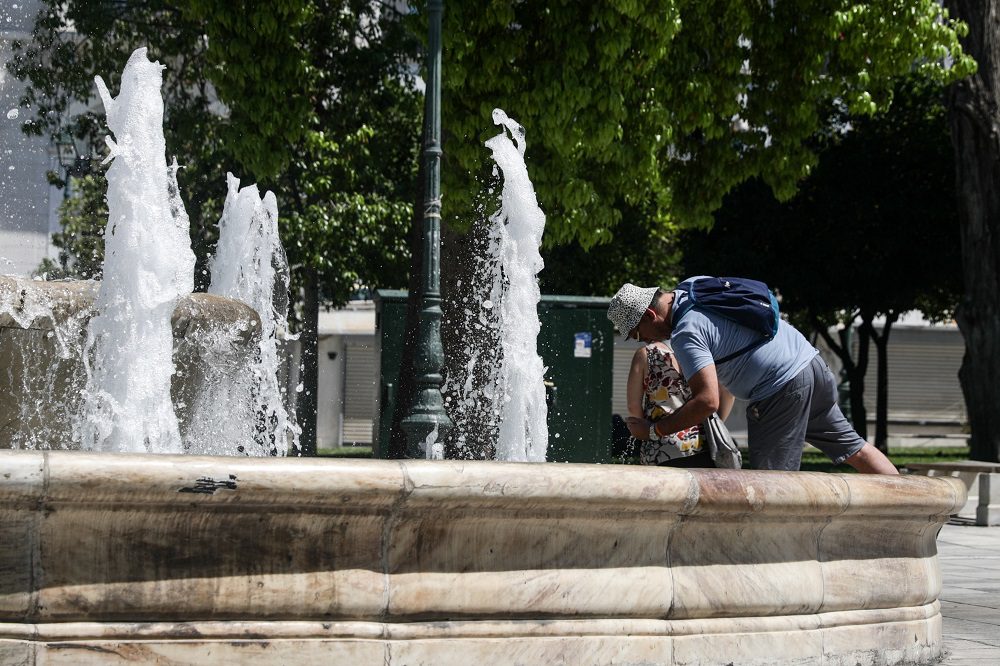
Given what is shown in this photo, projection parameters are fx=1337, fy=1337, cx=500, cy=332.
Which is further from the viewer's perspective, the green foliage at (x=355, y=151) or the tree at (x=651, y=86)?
the green foliage at (x=355, y=151)

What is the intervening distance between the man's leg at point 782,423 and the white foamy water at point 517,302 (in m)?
5.05

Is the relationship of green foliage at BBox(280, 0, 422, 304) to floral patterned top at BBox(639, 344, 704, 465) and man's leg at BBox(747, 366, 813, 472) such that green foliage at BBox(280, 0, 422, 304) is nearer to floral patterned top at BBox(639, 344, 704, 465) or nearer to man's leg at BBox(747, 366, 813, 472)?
floral patterned top at BBox(639, 344, 704, 465)

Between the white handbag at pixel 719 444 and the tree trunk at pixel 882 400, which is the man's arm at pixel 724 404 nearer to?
the white handbag at pixel 719 444

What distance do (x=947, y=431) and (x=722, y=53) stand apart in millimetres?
32814

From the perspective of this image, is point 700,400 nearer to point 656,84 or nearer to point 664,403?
point 664,403

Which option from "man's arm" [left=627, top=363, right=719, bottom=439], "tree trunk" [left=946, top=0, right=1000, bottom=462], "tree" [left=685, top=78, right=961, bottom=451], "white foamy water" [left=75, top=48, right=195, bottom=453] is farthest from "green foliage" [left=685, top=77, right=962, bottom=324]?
"man's arm" [left=627, top=363, right=719, bottom=439]

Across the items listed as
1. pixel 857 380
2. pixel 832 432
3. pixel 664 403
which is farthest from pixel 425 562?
pixel 857 380

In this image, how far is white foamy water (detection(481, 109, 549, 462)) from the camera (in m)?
10.2

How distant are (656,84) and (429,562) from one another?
1062 centimetres

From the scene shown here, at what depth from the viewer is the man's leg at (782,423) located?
4855 mm

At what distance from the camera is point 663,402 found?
215 inches

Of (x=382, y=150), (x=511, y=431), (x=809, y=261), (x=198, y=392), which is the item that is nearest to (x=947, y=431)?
(x=809, y=261)

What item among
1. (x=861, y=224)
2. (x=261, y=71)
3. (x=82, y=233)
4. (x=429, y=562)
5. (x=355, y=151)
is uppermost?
(x=355, y=151)

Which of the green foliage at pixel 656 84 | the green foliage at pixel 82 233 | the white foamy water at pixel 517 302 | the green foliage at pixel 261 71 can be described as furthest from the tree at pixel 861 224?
the white foamy water at pixel 517 302
